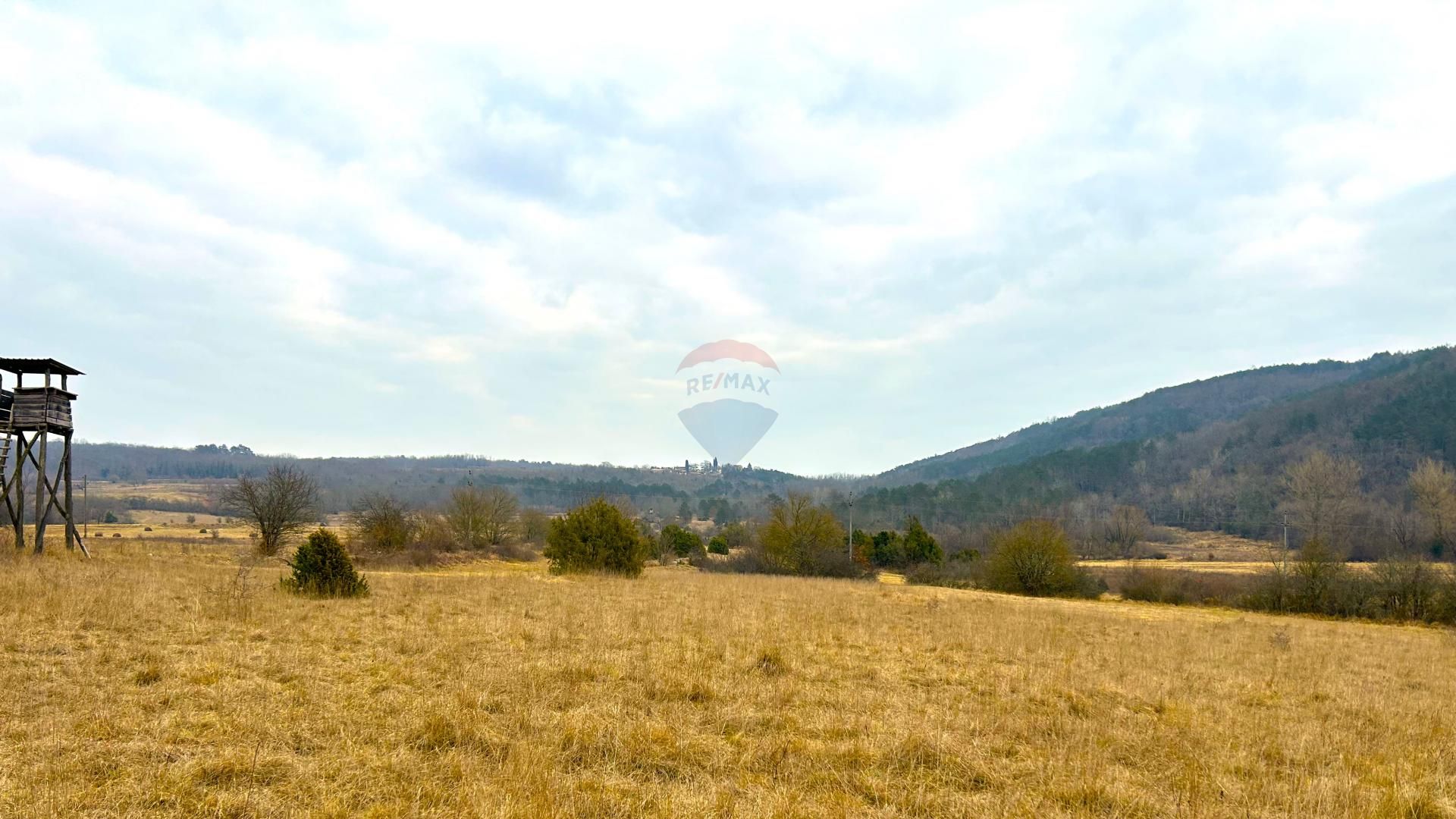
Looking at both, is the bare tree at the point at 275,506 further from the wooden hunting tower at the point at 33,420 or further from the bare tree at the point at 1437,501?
the bare tree at the point at 1437,501

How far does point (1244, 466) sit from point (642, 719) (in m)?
150

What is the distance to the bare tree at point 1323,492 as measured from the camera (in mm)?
80438

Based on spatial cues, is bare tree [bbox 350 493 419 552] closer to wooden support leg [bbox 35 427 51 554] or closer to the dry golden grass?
wooden support leg [bbox 35 427 51 554]

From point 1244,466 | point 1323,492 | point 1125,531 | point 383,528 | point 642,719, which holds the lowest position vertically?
point 1125,531

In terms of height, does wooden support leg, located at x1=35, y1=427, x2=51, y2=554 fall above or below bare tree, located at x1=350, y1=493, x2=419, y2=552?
above

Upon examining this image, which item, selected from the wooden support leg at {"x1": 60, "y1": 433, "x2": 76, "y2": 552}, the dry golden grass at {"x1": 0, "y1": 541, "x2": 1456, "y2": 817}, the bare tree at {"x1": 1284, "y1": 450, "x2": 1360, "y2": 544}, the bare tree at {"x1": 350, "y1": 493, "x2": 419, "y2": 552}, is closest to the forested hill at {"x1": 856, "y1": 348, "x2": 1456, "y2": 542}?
the bare tree at {"x1": 1284, "y1": 450, "x2": 1360, "y2": 544}

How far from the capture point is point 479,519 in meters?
56.2

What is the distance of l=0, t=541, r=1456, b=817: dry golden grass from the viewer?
18.3 ft

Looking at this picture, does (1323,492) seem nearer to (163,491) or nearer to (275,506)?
(275,506)

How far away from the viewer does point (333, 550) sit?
1692cm

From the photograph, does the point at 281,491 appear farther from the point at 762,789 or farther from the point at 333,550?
the point at 762,789

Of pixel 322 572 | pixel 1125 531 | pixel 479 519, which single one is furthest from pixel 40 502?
pixel 1125 531

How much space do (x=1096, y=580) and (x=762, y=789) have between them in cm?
4785

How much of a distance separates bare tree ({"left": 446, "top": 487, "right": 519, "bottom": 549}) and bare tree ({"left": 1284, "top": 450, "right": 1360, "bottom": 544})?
7531 centimetres
